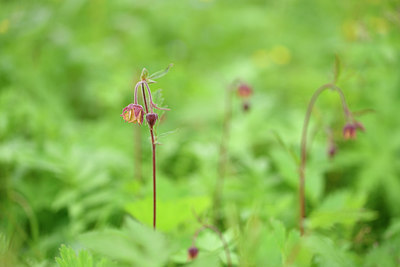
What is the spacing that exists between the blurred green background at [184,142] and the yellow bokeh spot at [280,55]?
0.6 inches

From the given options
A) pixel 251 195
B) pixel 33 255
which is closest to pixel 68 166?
pixel 33 255

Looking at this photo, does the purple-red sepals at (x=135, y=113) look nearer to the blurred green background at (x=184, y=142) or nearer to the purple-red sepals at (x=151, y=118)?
the purple-red sepals at (x=151, y=118)

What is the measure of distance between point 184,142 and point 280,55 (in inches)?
74.1

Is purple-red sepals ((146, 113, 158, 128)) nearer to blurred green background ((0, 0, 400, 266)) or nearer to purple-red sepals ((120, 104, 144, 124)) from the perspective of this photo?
purple-red sepals ((120, 104, 144, 124))

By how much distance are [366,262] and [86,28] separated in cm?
355

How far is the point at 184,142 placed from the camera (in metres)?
2.67

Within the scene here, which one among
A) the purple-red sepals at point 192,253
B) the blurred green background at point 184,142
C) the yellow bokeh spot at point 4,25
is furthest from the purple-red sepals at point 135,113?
the yellow bokeh spot at point 4,25

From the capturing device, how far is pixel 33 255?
162 centimetres

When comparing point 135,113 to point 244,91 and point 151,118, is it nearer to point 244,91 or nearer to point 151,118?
point 151,118

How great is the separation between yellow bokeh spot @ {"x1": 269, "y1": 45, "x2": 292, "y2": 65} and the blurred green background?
0.05ft

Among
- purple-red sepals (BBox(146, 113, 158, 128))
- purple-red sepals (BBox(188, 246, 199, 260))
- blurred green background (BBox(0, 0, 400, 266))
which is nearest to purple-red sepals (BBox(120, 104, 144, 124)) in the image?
purple-red sepals (BBox(146, 113, 158, 128))

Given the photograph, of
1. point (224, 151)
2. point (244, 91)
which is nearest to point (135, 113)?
point (244, 91)

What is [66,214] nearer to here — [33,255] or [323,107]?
[33,255]

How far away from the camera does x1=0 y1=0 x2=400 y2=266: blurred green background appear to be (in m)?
1.31
